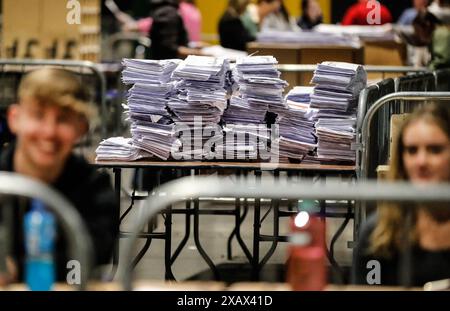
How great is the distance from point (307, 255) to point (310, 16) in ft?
40.0

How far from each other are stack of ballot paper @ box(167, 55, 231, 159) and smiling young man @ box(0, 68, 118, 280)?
2697 millimetres

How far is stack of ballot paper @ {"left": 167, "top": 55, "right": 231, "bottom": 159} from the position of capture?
7.73 meters

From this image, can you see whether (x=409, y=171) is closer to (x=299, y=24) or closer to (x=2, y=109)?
(x=2, y=109)

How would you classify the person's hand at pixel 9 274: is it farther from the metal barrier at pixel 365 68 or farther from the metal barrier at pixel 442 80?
the metal barrier at pixel 442 80

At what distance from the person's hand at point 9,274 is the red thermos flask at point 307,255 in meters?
0.94

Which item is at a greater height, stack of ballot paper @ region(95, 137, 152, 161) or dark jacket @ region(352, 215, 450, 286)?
stack of ballot paper @ region(95, 137, 152, 161)

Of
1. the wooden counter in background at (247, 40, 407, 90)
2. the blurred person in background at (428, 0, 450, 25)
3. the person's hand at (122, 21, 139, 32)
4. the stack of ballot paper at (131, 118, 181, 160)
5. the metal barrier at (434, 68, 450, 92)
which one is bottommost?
the stack of ballot paper at (131, 118, 181, 160)

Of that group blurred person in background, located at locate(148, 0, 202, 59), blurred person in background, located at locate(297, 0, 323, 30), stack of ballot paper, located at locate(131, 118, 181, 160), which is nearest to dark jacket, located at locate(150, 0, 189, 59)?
blurred person in background, located at locate(148, 0, 202, 59)

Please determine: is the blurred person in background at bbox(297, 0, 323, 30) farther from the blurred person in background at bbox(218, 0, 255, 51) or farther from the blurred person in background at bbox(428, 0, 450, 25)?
the blurred person in background at bbox(428, 0, 450, 25)

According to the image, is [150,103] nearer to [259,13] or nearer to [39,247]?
[39,247]

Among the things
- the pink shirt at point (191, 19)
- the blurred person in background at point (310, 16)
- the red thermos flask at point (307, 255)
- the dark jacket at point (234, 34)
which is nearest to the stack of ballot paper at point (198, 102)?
the red thermos flask at point (307, 255)

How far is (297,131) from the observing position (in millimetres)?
7945

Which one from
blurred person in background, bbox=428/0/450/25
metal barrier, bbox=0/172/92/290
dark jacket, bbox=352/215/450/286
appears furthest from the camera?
blurred person in background, bbox=428/0/450/25
